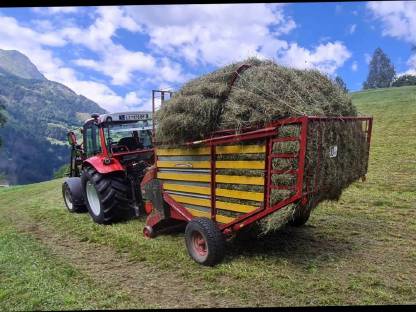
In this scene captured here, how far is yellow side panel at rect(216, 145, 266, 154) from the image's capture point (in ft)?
16.0

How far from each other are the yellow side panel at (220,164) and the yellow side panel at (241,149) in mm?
119

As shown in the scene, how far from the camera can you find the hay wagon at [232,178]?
4.66 m

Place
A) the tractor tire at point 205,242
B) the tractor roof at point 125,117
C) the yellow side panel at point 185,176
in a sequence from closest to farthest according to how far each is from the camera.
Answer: the tractor tire at point 205,242, the yellow side panel at point 185,176, the tractor roof at point 125,117

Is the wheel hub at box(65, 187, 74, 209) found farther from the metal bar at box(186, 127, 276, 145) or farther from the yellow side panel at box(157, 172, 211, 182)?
the metal bar at box(186, 127, 276, 145)

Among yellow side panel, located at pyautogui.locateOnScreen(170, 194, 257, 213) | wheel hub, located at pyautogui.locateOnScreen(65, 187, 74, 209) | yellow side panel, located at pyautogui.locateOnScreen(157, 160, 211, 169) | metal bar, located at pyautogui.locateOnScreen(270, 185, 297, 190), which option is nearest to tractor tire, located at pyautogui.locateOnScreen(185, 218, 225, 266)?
yellow side panel, located at pyautogui.locateOnScreen(170, 194, 257, 213)

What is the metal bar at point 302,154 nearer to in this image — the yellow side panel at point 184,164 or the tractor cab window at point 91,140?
the yellow side panel at point 184,164

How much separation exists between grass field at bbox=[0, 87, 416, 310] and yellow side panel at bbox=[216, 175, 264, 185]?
109 centimetres

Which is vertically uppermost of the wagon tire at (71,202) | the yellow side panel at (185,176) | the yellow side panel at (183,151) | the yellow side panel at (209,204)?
the yellow side panel at (183,151)

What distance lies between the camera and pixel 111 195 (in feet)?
25.1

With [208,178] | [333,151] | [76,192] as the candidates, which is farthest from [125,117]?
[333,151]

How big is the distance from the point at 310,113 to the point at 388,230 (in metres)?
3.07

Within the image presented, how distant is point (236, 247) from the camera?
6.03m

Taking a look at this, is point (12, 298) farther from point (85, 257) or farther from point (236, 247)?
point (236, 247)

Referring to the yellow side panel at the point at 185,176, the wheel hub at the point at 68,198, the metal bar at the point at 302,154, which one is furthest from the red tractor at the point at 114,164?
the metal bar at the point at 302,154
